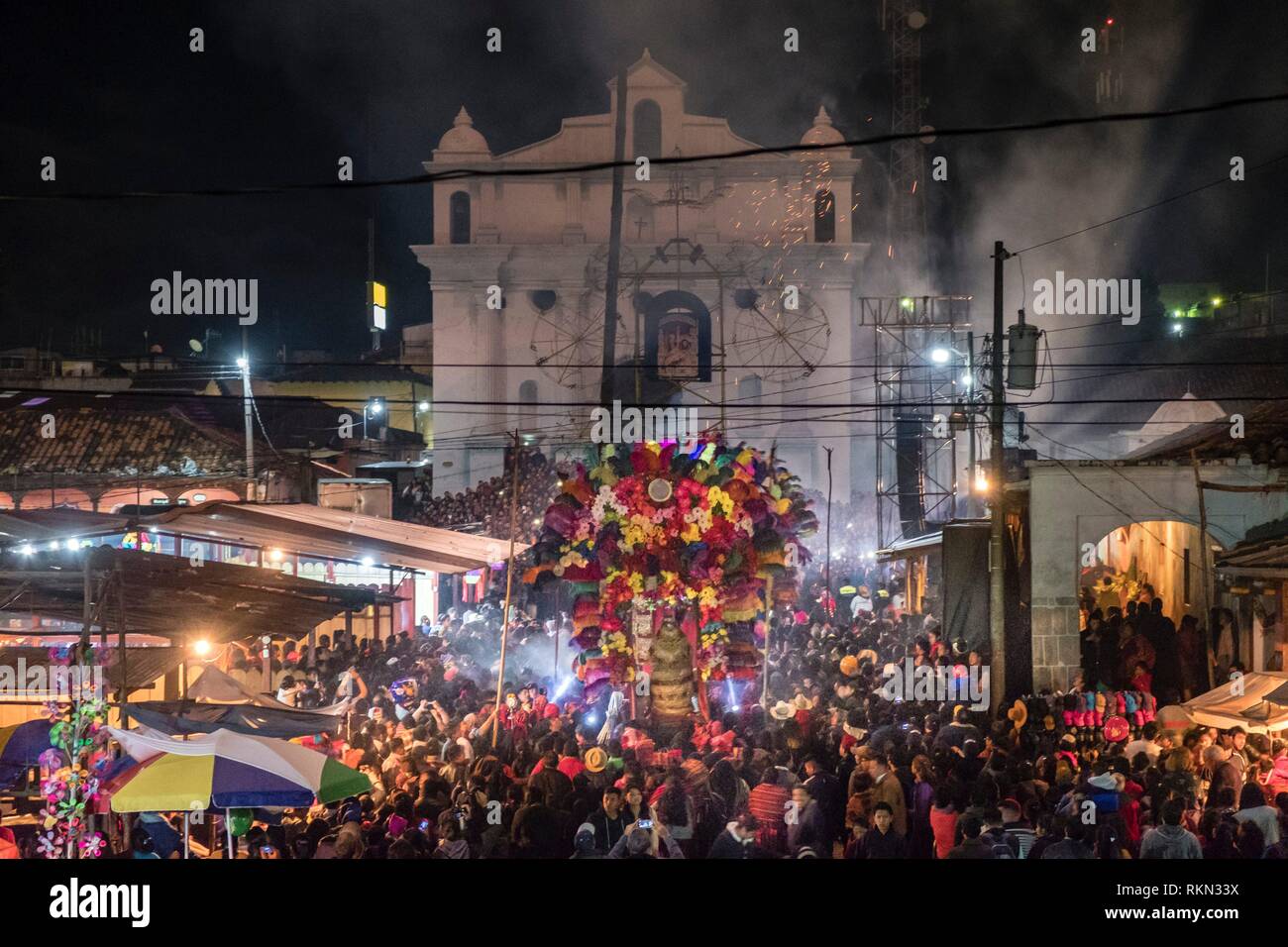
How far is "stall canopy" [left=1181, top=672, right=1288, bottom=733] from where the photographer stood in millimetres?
9797

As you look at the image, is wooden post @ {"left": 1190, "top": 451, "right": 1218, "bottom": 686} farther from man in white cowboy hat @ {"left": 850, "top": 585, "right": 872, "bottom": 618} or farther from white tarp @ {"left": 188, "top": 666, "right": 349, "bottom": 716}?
white tarp @ {"left": 188, "top": 666, "right": 349, "bottom": 716}

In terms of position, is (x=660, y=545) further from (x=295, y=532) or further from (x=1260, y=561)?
(x=295, y=532)

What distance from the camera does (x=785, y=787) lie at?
9.29m

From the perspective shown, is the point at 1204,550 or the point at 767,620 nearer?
the point at 767,620

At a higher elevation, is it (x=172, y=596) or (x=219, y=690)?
(x=172, y=596)

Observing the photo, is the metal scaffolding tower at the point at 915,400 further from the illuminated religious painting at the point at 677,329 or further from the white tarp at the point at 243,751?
the white tarp at the point at 243,751

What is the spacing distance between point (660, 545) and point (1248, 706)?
196 inches

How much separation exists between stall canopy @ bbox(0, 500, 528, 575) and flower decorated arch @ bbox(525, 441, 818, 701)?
426 centimetres

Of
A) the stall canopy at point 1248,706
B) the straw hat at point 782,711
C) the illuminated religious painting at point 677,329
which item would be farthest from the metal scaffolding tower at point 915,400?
the stall canopy at point 1248,706

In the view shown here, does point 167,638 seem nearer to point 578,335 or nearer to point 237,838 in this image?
point 237,838

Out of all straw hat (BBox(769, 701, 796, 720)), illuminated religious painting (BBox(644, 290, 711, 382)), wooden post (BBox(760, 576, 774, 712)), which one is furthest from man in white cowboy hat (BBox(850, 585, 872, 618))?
straw hat (BBox(769, 701, 796, 720))

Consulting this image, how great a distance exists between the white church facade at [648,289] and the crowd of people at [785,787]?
1566cm

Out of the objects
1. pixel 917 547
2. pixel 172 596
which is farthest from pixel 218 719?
pixel 917 547

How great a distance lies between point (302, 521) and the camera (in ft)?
56.1
